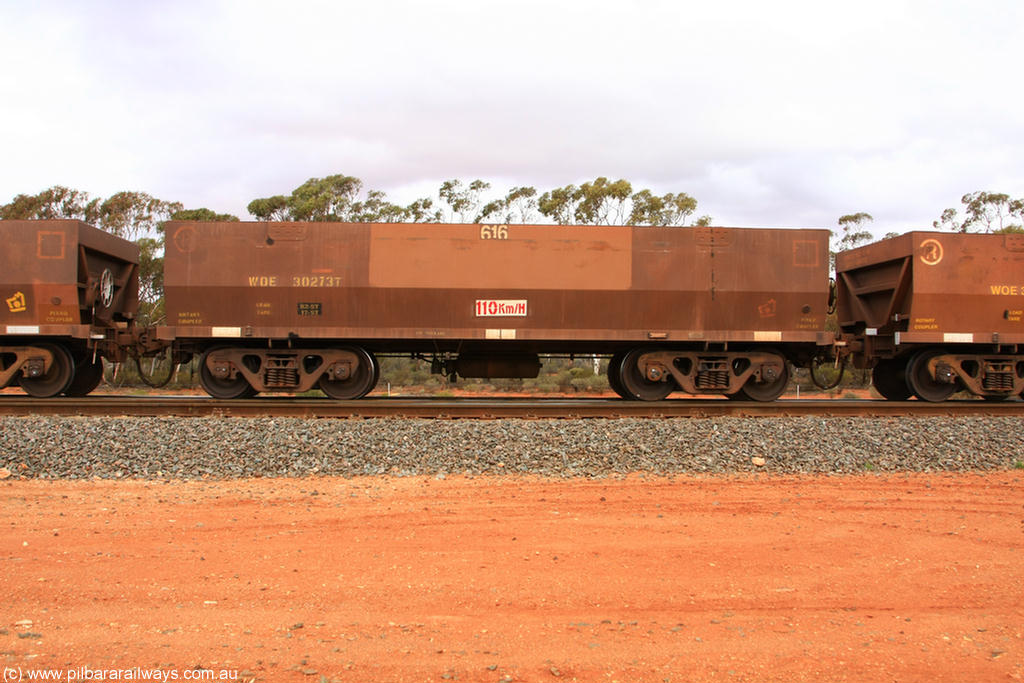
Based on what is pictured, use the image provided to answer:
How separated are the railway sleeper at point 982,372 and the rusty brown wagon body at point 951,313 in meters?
0.01

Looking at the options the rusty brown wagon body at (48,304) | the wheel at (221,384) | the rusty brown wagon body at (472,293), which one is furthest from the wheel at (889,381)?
the rusty brown wagon body at (48,304)

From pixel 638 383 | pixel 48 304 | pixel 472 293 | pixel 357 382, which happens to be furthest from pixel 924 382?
pixel 48 304

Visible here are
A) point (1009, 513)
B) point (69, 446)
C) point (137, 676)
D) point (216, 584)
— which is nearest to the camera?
point (137, 676)

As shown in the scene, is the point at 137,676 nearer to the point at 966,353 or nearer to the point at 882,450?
the point at 882,450

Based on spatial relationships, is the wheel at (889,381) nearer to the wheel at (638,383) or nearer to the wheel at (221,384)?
the wheel at (638,383)

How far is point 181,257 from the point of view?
1093 cm

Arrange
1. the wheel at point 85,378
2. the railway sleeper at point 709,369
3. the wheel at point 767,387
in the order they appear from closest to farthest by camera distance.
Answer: the railway sleeper at point 709,369
the wheel at point 767,387
the wheel at point 85,378

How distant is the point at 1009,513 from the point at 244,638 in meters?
6.21

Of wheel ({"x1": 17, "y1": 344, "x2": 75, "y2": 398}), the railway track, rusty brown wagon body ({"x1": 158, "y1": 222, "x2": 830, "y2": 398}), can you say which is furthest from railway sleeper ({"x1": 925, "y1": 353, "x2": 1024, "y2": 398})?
wheel ({"x1": 17, "y1": 344, "x2": 75, "y2": 398})

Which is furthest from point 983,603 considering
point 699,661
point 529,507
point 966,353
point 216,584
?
point 966,353

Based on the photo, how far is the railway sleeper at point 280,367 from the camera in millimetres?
10867

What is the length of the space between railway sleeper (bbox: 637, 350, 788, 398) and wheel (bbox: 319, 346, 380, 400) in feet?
15.7

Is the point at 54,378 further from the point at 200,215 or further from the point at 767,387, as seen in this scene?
the point at 200,215

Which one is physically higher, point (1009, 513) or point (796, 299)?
point (796, 299)
